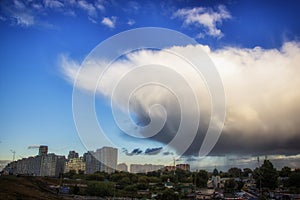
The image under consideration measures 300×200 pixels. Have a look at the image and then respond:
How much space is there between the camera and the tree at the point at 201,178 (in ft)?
173

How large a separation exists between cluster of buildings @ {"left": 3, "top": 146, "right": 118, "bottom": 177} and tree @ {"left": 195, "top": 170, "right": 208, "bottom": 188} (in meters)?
20.1

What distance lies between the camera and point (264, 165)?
133ft

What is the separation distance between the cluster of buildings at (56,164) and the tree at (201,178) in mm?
20097

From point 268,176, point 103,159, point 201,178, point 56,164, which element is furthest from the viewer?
point 56,164

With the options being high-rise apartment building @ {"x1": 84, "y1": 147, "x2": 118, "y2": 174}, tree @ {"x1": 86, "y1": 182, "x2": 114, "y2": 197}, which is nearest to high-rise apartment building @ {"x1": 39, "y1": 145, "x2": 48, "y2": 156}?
high-rise apartment building @ {"x1": 84, "y1": 147, "x2": 118, "y2": 174}

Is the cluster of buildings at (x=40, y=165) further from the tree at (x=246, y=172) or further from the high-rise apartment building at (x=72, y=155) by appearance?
the tree at (x=246, y=172)

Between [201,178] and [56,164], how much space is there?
38.8 m

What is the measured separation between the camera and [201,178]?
53781mm

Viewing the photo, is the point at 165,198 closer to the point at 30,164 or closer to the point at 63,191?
the point at 63,191

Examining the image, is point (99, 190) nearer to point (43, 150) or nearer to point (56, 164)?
point (56, 164)

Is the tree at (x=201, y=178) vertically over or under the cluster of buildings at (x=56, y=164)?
under

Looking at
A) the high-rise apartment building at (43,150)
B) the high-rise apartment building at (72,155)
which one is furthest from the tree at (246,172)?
the high-rise apartment building at (43,150)

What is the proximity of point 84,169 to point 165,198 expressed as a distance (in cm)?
5435

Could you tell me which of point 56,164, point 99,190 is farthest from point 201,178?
point 56,164
